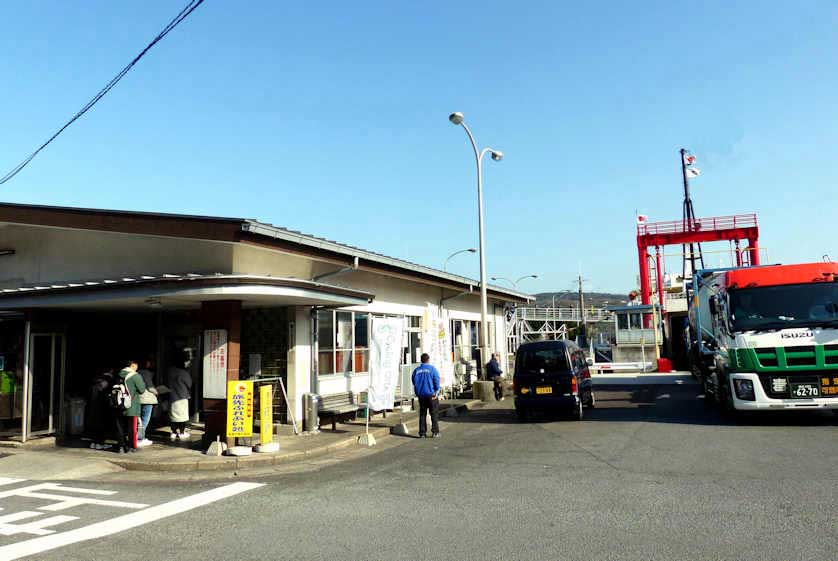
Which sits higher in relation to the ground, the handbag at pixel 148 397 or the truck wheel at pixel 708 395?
the handbag at pixel 148 397

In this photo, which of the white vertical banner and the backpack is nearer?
the backpack

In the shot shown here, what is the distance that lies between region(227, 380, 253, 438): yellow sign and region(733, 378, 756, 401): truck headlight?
9.47 metres

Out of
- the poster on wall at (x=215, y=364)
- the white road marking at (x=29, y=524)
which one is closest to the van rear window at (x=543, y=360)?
the poster on wall at (x=215, y=364)

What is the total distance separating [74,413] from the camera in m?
13.0

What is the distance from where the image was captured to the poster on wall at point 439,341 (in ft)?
64.2

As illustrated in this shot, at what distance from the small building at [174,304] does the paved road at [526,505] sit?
3.05 m

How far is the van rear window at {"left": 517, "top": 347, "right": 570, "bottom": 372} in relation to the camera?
14.3 metres

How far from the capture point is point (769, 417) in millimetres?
13305

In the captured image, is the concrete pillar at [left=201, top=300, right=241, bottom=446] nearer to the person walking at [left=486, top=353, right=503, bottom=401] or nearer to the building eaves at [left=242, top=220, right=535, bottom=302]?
the building eaves at [left=242, top=220, right=535, bottom=302]

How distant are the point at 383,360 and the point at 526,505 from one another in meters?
6.79

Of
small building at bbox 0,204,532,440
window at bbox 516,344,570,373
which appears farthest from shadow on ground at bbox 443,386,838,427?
small building at bbox 0,204,532,440

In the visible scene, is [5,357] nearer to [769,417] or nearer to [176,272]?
[176,272]

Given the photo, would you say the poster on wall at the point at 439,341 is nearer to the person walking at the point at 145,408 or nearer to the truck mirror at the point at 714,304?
the truck mirror at the point at 714,304

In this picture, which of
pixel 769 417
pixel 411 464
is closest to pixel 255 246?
pixel 411 464
